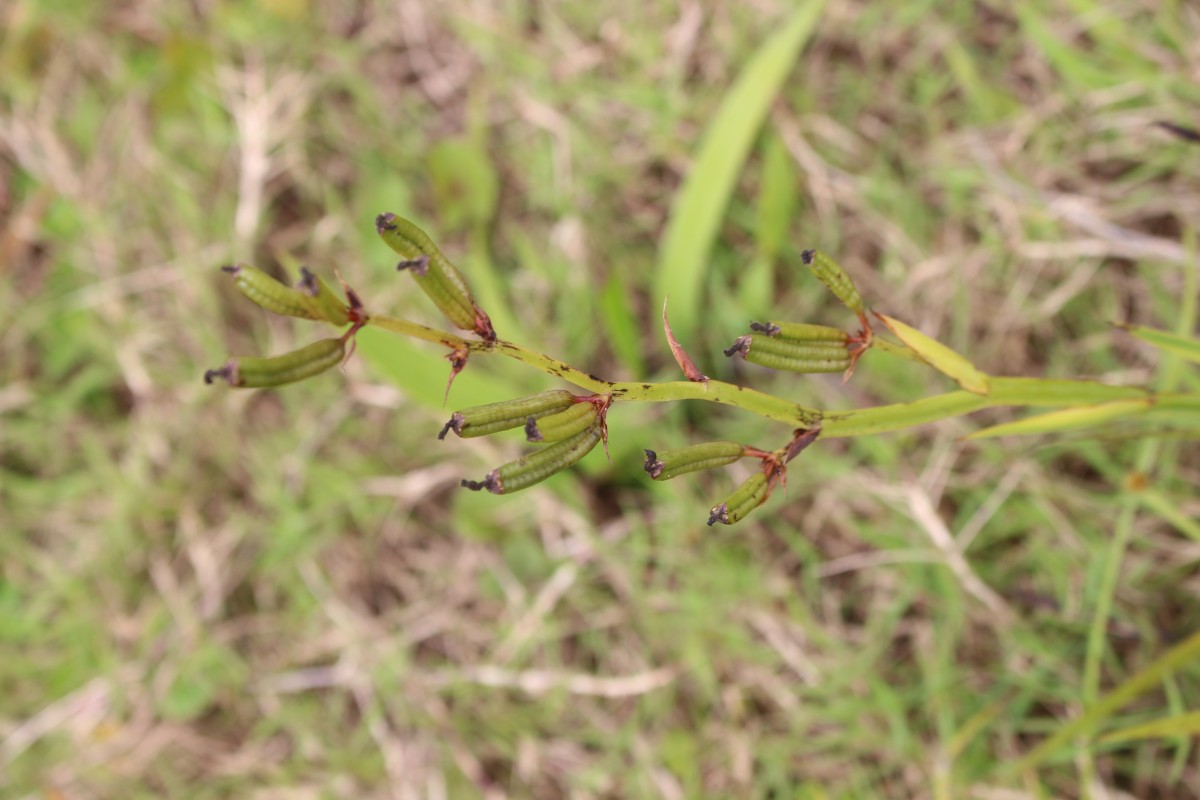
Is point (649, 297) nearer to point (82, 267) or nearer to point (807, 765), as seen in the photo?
point (807, 765)

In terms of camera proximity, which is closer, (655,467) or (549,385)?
(655,467)

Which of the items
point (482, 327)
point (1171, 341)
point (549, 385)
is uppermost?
point (549, 385)

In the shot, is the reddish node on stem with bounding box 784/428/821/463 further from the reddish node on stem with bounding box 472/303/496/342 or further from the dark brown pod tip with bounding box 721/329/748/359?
the reddish node on stem with bounding box 472/303/496/342

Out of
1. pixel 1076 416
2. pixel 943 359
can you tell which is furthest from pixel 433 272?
pixel 1076 416

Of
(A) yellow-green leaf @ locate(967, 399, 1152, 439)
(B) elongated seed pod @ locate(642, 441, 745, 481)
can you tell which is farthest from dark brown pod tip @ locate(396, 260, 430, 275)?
(A) yellow-green leaf @ locate(967, 399, 1152, 439)

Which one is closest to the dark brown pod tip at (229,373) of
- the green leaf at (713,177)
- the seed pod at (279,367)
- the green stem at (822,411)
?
the seed pod at (279,367)

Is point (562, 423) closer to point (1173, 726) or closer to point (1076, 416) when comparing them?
point (1076, 416)

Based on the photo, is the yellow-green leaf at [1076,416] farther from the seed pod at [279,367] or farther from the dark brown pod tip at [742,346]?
the seed pod at [279,367]

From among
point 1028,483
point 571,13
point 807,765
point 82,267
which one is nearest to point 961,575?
point 1028,483
